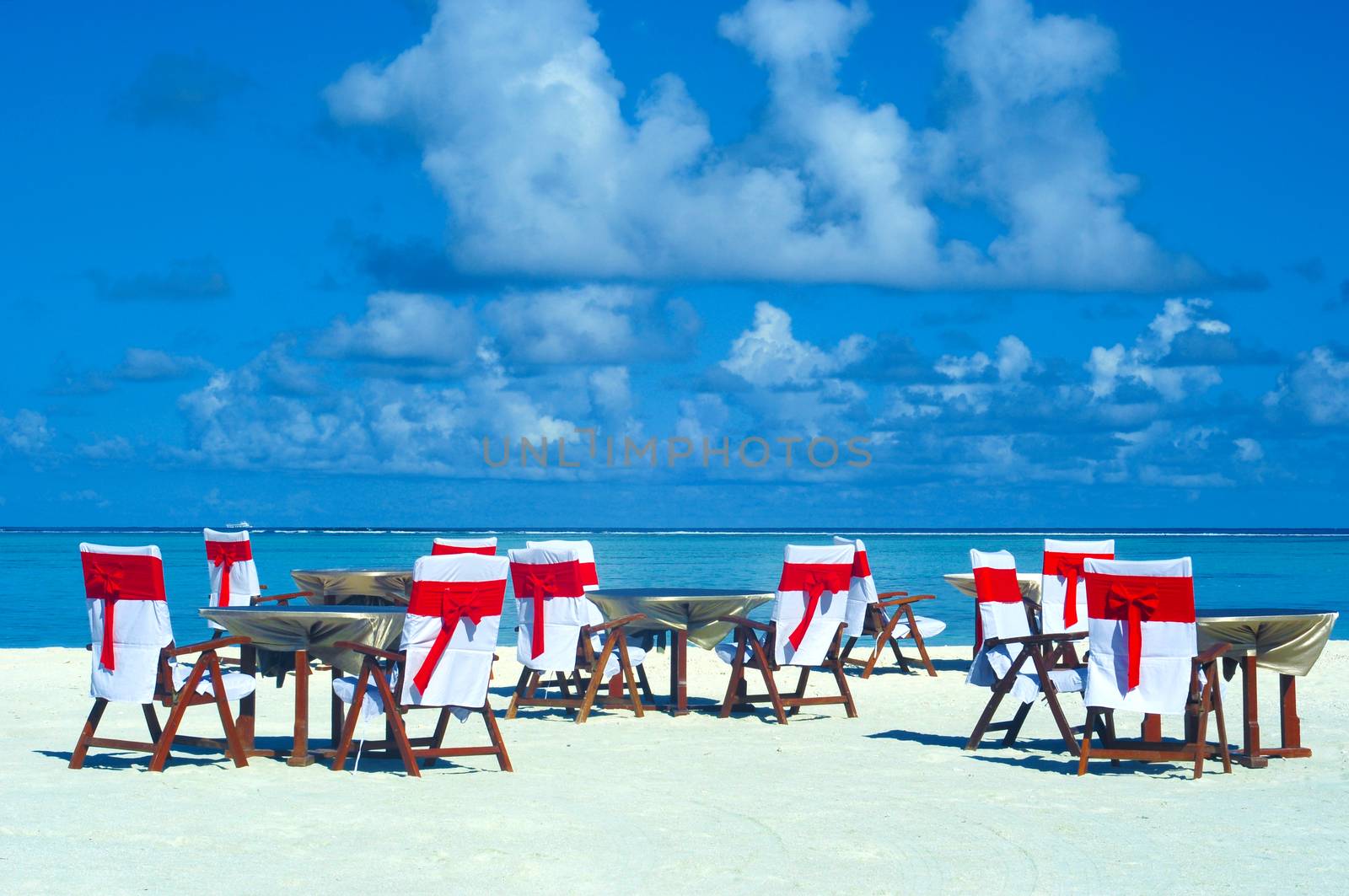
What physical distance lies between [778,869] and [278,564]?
46.8m

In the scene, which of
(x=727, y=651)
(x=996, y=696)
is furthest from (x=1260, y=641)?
(x=727, y=651)

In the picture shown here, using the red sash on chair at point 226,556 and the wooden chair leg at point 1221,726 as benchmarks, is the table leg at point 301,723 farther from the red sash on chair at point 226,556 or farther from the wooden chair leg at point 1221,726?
the red sash on chair at point 226,556

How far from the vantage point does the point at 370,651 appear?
763cm

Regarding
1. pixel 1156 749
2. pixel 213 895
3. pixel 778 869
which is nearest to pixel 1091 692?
pixel 1156 749

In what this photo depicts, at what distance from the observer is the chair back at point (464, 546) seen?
10000 millimetres

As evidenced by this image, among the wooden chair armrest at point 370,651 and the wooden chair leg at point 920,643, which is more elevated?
the wooden chair armrest at point 370,651

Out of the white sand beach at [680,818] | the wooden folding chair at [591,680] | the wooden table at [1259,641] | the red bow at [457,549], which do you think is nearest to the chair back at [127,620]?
the white sand beach at [680,818]

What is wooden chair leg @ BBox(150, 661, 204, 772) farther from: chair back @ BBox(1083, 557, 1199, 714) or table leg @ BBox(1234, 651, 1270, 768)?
table leg @ BBox(1234, 651, 1270, 768)

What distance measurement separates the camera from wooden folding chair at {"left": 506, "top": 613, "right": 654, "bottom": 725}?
34.1ft

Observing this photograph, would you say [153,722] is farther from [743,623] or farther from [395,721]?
[743,623]

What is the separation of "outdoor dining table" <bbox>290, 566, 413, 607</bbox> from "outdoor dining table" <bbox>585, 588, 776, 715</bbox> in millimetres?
3016

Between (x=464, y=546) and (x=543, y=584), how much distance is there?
37.8 inches

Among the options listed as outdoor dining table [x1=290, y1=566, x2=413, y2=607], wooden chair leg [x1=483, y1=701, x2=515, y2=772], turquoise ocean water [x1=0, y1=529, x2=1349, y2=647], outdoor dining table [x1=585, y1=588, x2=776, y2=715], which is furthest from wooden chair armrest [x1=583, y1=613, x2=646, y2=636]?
turquoise ocean water [x1=0, y1=529, x2=1349, y2=647]

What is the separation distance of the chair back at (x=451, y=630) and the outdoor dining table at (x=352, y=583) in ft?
17.8
